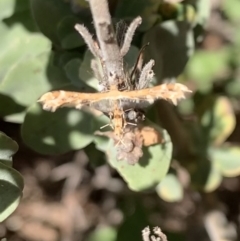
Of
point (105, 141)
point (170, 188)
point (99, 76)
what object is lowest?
point (170, 188)

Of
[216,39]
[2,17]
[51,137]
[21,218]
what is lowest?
[21,218]

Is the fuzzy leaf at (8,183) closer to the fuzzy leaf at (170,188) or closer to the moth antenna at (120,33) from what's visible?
the moth antenna at (120,33)

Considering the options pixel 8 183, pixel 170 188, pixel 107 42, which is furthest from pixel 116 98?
pixel 170 188

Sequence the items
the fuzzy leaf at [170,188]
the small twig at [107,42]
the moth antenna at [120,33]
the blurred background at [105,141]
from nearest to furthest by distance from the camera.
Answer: the small twig at [107,42] < the moth antenna at [120,33] < the blurred background at [105,141] < the fuzzy leaf at [170,188]

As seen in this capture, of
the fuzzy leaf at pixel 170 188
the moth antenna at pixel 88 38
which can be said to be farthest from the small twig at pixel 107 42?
the fuzzy leaf at pixel 170 188

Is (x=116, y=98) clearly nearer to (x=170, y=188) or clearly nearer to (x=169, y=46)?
(x=169, y=46)

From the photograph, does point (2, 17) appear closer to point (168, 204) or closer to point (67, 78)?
point (67, 78)

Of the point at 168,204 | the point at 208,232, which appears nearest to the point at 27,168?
the point at 168,204

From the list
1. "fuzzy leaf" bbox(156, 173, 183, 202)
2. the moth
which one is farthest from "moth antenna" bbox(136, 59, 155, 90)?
"fuzzy leaf" bbox(156, 173, 183, 202)
